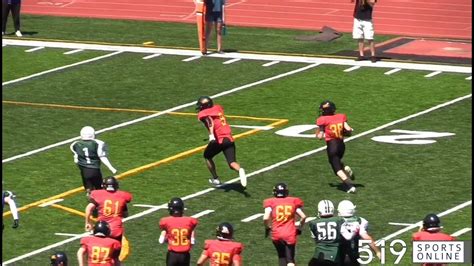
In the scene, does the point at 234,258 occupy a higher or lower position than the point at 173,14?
higher

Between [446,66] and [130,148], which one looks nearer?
[130,148]

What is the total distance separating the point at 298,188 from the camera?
106 ft

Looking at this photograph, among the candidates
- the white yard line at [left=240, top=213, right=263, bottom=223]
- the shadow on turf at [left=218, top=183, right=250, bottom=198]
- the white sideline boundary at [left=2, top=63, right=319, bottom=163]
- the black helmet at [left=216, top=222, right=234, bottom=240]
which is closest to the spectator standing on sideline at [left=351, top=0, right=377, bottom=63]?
the white sideline boundary at [left=2, top=63, right=319, bottom=163]

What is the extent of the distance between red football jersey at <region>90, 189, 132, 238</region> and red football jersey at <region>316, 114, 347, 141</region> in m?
5.30

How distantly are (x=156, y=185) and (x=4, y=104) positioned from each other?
7832mm

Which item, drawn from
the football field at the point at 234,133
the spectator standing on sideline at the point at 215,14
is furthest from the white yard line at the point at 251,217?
the spectator standing on sideline at the point at 215,14

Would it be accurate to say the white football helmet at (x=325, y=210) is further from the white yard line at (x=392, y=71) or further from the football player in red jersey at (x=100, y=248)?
the white yard line at (x=392, y=71)

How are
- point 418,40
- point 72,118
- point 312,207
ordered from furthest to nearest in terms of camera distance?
point 418,40 → point 72,118 → point 312,207

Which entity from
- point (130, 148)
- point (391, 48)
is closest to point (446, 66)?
point (391, 48)

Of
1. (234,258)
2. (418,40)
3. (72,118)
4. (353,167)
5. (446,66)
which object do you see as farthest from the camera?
(418,40)

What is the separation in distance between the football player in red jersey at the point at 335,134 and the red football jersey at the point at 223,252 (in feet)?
22.6

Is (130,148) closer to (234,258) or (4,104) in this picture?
(4,104)

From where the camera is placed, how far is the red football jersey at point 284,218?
27.2 m

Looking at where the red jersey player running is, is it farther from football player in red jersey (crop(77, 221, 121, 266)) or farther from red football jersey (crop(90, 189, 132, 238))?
red football jersey (crop(90, 189, 132, 238))
